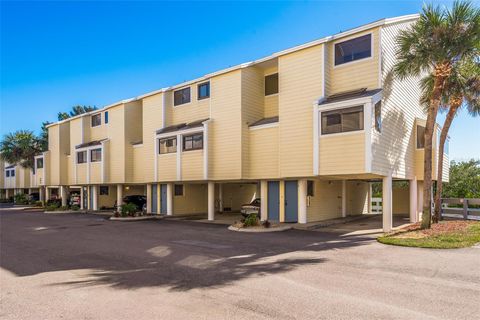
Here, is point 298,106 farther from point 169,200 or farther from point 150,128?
point 150,128

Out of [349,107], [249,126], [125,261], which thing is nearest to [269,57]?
[249,126]

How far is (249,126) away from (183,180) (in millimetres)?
6252

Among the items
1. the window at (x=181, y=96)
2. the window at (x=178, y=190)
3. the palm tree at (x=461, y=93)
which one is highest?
the window at (x=181, y=96)

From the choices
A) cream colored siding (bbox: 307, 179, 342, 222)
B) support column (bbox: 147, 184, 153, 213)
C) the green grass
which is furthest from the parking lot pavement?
support column (bbox: 147, 184, 153, 213)

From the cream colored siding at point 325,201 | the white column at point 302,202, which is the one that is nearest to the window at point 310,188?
the cream colored siding at point 325,201

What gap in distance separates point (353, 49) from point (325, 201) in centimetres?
902

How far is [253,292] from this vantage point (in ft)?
23.8

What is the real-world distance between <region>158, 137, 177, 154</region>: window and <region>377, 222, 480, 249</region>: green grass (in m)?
15.5

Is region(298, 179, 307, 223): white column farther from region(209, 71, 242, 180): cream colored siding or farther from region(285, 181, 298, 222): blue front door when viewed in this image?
region(209, 71, 242, 180): cream colored siding

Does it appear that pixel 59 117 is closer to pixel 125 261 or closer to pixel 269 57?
pixel 269 57

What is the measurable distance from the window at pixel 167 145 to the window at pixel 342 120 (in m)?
11.8

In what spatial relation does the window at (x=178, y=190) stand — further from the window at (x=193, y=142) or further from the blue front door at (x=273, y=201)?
the blue front door at (x=273, y=201)

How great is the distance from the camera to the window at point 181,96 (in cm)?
2498

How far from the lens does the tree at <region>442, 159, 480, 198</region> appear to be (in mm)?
32438
